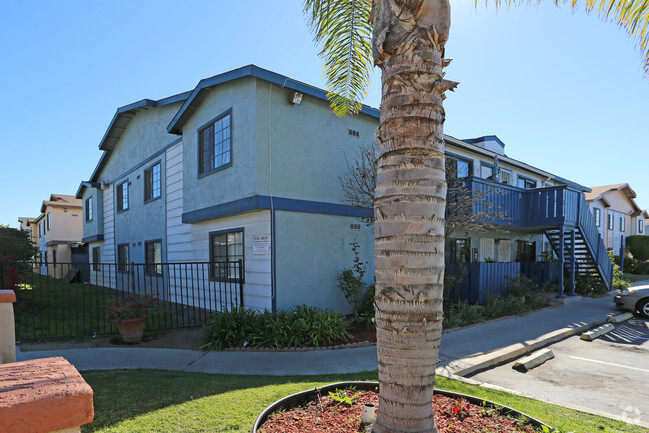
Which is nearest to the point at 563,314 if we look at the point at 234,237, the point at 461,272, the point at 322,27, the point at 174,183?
the point at 461,272

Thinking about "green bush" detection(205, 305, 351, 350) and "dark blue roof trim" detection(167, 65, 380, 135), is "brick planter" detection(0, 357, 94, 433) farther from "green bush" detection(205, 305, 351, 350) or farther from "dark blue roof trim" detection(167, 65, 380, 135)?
"dark blue roof trim" detection(167, 65, 380, 135)

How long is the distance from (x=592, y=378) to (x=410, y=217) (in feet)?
19.2

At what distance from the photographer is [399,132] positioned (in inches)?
113

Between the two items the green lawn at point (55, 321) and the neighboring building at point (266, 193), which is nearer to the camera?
the green lawn at point (55, 321)

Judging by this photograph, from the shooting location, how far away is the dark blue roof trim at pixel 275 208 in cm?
867

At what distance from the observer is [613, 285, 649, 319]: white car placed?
Result: 11.7m

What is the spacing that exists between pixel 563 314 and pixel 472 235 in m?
4.40

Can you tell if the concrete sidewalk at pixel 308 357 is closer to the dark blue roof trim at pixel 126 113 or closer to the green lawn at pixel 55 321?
the green lawn at pixel 55 321

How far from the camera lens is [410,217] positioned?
8.83 ft

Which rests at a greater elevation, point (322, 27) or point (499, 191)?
point (322, 27)

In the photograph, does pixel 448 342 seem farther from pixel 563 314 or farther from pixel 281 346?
pixel 563 314

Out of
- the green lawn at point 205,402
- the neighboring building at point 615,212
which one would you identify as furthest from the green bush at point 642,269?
the green lawn at point 205,402

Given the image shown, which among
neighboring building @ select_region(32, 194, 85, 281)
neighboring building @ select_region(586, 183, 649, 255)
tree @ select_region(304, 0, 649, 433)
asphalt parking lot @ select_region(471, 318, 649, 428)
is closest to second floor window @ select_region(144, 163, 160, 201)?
asphalt parking lot @ select_region(471, 318, 649, 428)

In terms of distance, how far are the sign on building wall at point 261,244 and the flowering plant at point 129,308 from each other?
102 inches
